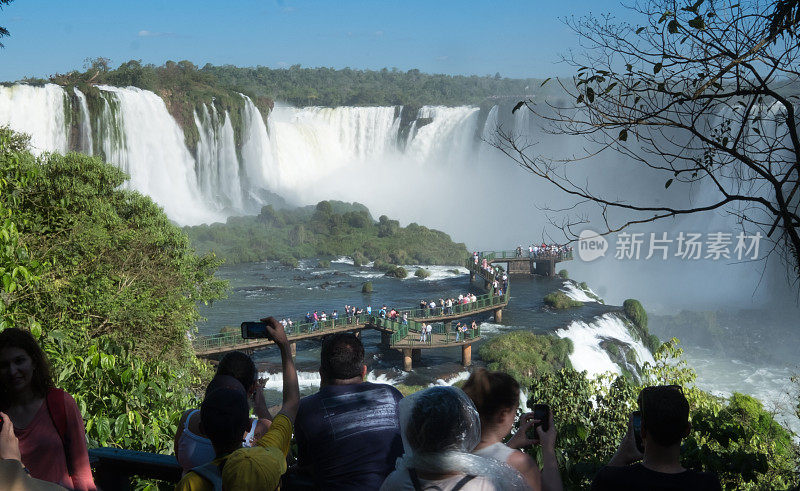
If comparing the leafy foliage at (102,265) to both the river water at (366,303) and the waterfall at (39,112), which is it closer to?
the river water at (366,303)

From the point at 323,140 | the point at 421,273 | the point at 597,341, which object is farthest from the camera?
the point at 323,140

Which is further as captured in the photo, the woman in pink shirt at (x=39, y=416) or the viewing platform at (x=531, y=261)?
the viewing platform at (x=531, y=261)

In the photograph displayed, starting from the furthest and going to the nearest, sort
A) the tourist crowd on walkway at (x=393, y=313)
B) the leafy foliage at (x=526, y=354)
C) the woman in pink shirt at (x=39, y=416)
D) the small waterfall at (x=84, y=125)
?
the small waterfall at (x=84, y=125) → the tourist crowd on walkway at (x=393, y=313) → the leafy foliage at (x=526, y=354) → the woman in pink shirt at (x=39, y=416)

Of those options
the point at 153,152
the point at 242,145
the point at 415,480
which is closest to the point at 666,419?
the point at 415,480

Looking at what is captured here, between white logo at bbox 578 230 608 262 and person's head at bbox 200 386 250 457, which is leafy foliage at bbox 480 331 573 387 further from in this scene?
white logo at bbox 578 230 608 262

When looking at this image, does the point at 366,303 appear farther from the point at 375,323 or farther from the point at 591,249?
the point at 591,249

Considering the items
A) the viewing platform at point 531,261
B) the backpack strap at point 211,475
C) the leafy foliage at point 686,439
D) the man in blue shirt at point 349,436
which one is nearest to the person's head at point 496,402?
the man in blue shirt at point 349,436
